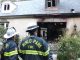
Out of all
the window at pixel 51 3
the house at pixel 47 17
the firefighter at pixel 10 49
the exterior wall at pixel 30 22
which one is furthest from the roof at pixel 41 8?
the firefighter at pixel 10 49

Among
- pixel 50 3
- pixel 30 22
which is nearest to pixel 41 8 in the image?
pixel 50 3

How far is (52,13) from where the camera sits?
79.1ft

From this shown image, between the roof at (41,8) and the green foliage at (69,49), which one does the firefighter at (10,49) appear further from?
the roof at (41,8)

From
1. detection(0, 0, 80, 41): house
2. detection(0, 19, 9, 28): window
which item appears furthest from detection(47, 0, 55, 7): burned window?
detection(0, 19, 9, 28): window

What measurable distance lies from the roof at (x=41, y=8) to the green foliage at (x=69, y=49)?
7111mm

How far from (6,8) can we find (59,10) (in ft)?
15.0

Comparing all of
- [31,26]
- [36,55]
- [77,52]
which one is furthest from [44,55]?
[77,52]

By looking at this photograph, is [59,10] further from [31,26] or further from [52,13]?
[31,26]

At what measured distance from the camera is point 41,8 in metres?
24.9

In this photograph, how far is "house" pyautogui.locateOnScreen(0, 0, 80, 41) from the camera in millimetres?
23891

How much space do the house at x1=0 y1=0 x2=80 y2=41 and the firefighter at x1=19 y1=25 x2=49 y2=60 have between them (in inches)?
679

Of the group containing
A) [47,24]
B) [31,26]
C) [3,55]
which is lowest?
[47,24]

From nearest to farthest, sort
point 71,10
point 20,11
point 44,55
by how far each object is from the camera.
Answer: point 44,55, point 71,10, point 20,11

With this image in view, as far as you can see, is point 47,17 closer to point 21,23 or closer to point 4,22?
point 21,23
